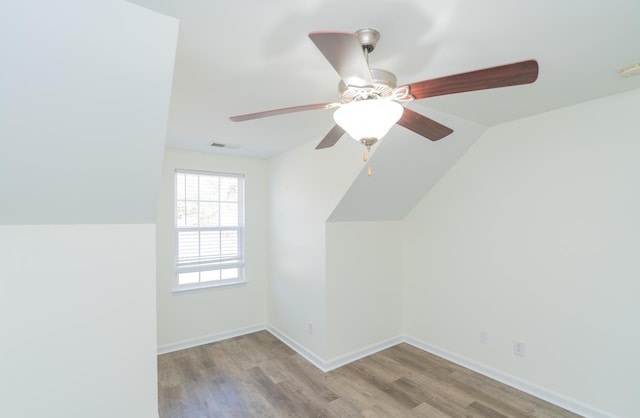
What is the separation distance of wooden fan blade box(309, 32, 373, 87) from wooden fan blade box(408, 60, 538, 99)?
24cm

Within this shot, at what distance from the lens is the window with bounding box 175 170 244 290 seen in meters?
3.76

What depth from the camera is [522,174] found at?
2744 mm

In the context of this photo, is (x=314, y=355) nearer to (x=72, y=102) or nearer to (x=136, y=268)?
(x=136, y=268)

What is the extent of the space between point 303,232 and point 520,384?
251cm

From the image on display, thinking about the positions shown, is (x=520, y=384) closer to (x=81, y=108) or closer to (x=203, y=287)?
(x=203, y=287)

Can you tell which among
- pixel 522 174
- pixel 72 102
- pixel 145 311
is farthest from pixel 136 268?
pixel 522 174

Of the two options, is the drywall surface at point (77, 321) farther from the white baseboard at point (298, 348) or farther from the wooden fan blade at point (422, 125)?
the wooden fan blade at point (422, 125)

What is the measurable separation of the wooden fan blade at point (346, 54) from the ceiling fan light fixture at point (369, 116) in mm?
90

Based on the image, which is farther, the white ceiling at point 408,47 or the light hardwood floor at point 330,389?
the light hardwood floor at point 330,389

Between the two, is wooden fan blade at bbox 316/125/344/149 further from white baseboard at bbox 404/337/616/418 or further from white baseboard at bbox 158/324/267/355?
white baseboard at bbox 158/324/267/355

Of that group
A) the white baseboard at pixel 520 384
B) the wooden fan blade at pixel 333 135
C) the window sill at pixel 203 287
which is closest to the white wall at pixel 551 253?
the white baseboard at pixel 520 384

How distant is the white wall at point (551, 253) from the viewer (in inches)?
87.1

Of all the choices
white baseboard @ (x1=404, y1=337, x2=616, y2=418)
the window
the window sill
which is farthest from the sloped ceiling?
white baseboard @ (x1=404, y1=337, x2=616, y2=418)

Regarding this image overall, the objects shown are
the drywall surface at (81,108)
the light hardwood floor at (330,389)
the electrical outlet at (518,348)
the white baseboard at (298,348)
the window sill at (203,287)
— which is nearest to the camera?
the drywall surface at (81,108)
